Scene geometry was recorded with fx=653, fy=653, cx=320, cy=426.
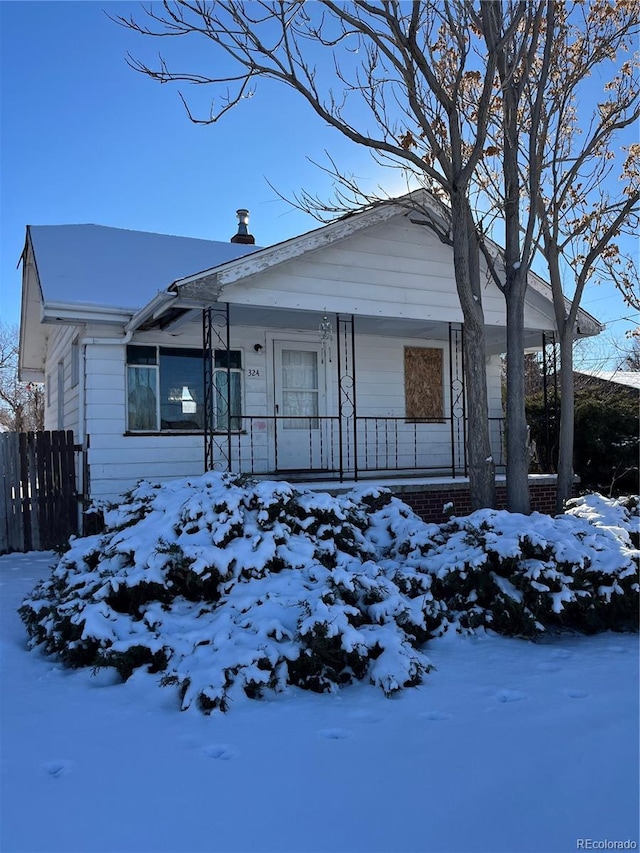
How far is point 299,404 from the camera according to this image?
10.7 metres

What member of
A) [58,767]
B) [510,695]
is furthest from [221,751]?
[510,695]

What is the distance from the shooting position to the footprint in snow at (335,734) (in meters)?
3.20

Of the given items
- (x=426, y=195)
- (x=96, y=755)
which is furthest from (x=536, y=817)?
(x=426, y=195)

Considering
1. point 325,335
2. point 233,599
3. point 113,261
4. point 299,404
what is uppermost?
point 113,261

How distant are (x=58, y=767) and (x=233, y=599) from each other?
5.49 feet

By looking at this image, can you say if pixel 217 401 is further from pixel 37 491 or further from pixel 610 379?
pixel 610 379

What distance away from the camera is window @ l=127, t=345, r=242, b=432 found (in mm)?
9242

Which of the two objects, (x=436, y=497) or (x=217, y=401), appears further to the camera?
(x=217, y=401)

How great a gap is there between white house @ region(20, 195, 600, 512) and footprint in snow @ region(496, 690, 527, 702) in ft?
16.7

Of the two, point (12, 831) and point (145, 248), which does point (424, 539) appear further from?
point (145, 248)

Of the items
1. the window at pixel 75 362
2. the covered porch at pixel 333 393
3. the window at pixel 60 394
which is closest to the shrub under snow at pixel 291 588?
the covered porch at pixel 333 393

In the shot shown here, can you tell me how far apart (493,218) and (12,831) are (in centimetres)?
850

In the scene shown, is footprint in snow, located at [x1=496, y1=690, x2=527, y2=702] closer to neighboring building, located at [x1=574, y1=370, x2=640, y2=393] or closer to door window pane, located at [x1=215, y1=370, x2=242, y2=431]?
door window pane, located at [x1=215, y1=370, x2=242, y2=431]

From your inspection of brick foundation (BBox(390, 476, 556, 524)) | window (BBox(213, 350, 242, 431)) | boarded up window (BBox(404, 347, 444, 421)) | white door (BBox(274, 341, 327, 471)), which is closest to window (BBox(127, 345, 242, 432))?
window (BBox(213, 350, 242, 431))
